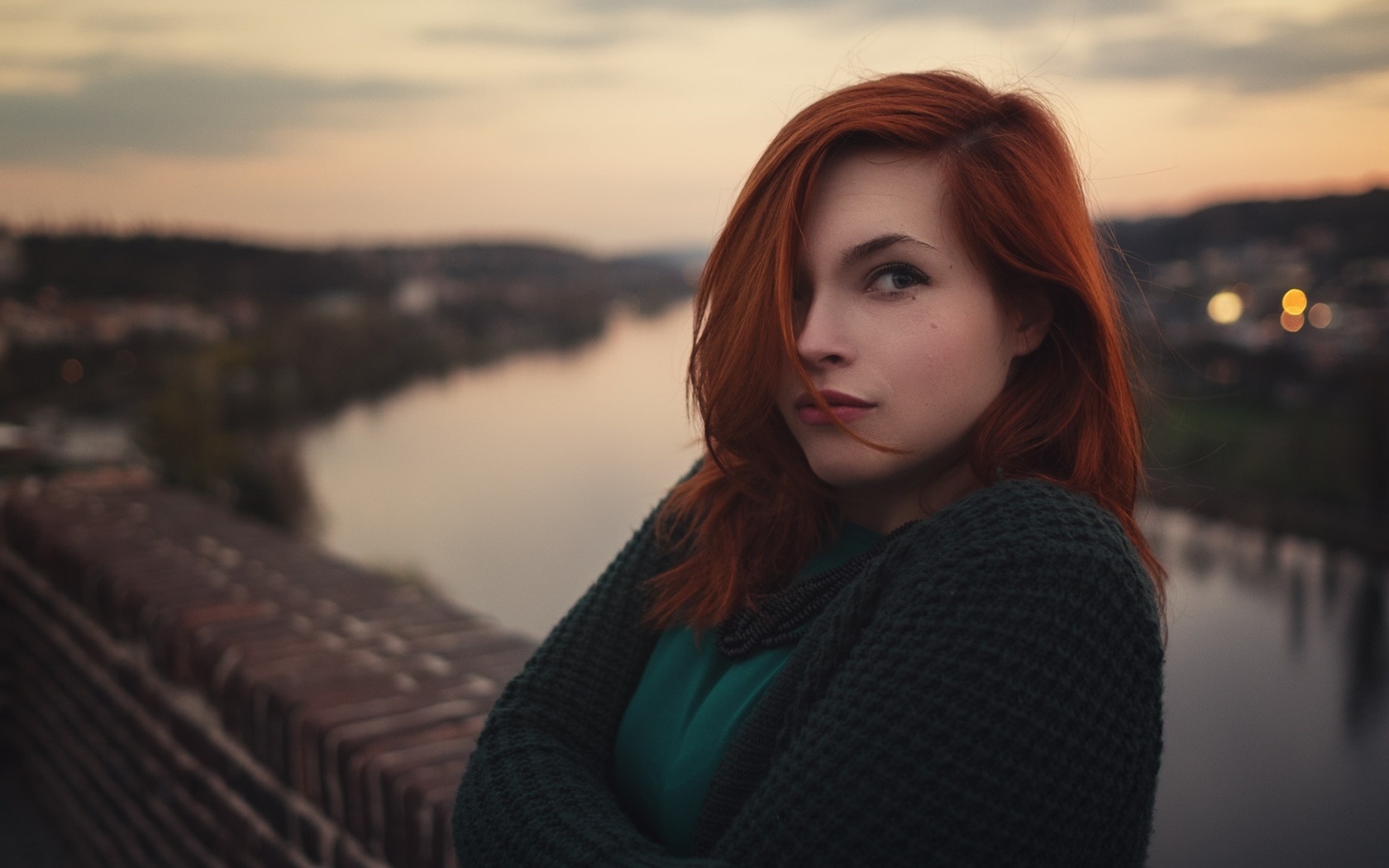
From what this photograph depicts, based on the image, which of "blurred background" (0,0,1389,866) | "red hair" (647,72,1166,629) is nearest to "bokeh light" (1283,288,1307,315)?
"blurred background" (0,0,1389,866)

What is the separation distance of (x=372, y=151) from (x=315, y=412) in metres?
4.16

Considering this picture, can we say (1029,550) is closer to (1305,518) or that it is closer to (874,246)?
(874,246)

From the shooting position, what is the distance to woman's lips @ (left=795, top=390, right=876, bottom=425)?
0.82 m

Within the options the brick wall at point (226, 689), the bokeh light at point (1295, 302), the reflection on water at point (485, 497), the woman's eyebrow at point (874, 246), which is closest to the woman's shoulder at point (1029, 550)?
the woman's eyebrow at point (874, 246)

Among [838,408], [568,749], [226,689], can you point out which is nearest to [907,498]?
[838,408]

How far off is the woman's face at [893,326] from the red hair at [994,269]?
0.05ft

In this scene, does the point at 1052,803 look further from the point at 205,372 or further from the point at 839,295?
the point at 205,372

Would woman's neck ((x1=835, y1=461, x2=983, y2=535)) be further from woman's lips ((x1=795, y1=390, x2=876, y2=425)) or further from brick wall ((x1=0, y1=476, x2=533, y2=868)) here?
brick wall ((x1=0, y1=476, x2=533, y2=868))

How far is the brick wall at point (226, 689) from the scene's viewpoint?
145 cm

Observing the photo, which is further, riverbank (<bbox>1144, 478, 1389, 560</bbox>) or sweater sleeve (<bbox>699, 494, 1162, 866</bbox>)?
riverbank (<bbox>1144, 478, 1389, 560</bbox>)

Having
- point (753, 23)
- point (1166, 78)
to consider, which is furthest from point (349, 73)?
point (1166, 78)

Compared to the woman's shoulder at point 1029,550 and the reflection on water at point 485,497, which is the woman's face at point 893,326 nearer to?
the woman's shoulder at point 1029,550

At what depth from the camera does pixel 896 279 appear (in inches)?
32.2

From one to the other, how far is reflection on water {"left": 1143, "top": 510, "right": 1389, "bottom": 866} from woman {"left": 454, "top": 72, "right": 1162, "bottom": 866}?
0.36 m
